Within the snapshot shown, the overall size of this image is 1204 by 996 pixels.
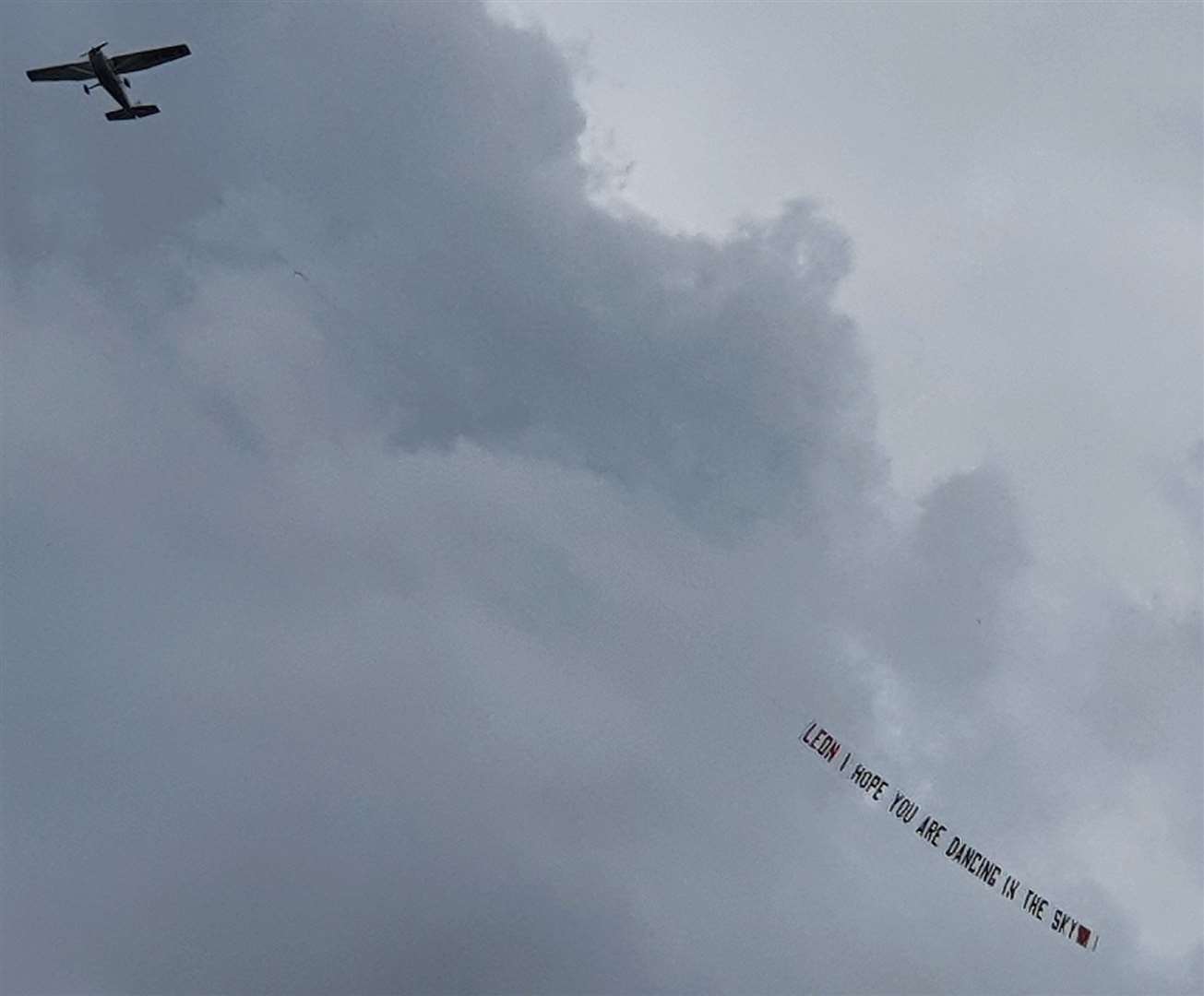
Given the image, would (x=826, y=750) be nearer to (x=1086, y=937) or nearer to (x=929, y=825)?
(x=929, y=825)
